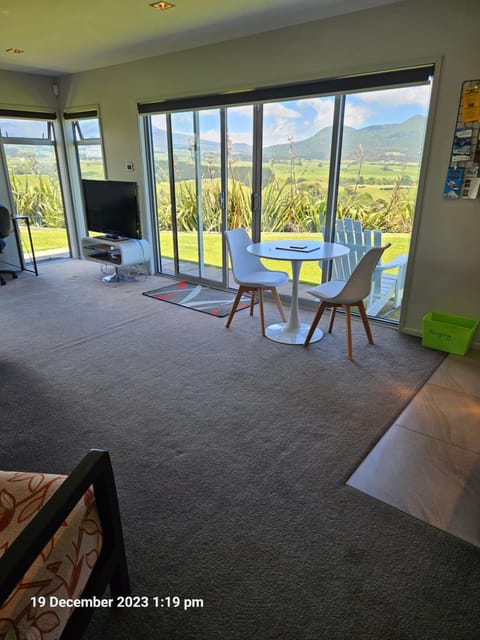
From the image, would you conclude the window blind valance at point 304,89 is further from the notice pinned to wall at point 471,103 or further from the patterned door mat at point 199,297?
the patterned door mat at point 199,297

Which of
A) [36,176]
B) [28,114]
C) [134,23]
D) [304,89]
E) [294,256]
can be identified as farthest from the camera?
[36,176]

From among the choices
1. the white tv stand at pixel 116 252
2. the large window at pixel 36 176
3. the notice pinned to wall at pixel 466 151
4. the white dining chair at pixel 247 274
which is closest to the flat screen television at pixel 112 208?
the white tv stand at pixel 116 252

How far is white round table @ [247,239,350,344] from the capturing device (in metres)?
3.22

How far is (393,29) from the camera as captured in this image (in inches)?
119

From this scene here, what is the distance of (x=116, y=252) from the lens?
5.14 m

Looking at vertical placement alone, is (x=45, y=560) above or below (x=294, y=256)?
below

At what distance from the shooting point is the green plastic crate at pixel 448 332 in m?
3.12

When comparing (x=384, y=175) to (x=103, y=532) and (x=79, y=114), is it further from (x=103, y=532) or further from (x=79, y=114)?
(x=79, y=114)

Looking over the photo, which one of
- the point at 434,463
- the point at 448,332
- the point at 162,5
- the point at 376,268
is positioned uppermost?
the point at 162,5

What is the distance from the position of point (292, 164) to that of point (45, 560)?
12.6ft

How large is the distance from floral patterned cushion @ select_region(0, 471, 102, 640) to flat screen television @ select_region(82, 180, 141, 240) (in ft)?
13.7

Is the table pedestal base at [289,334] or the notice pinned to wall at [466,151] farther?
the table pedestal base at [289,334]

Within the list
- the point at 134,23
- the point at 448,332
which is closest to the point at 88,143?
the point at 134,23

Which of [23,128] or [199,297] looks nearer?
[199,297]
